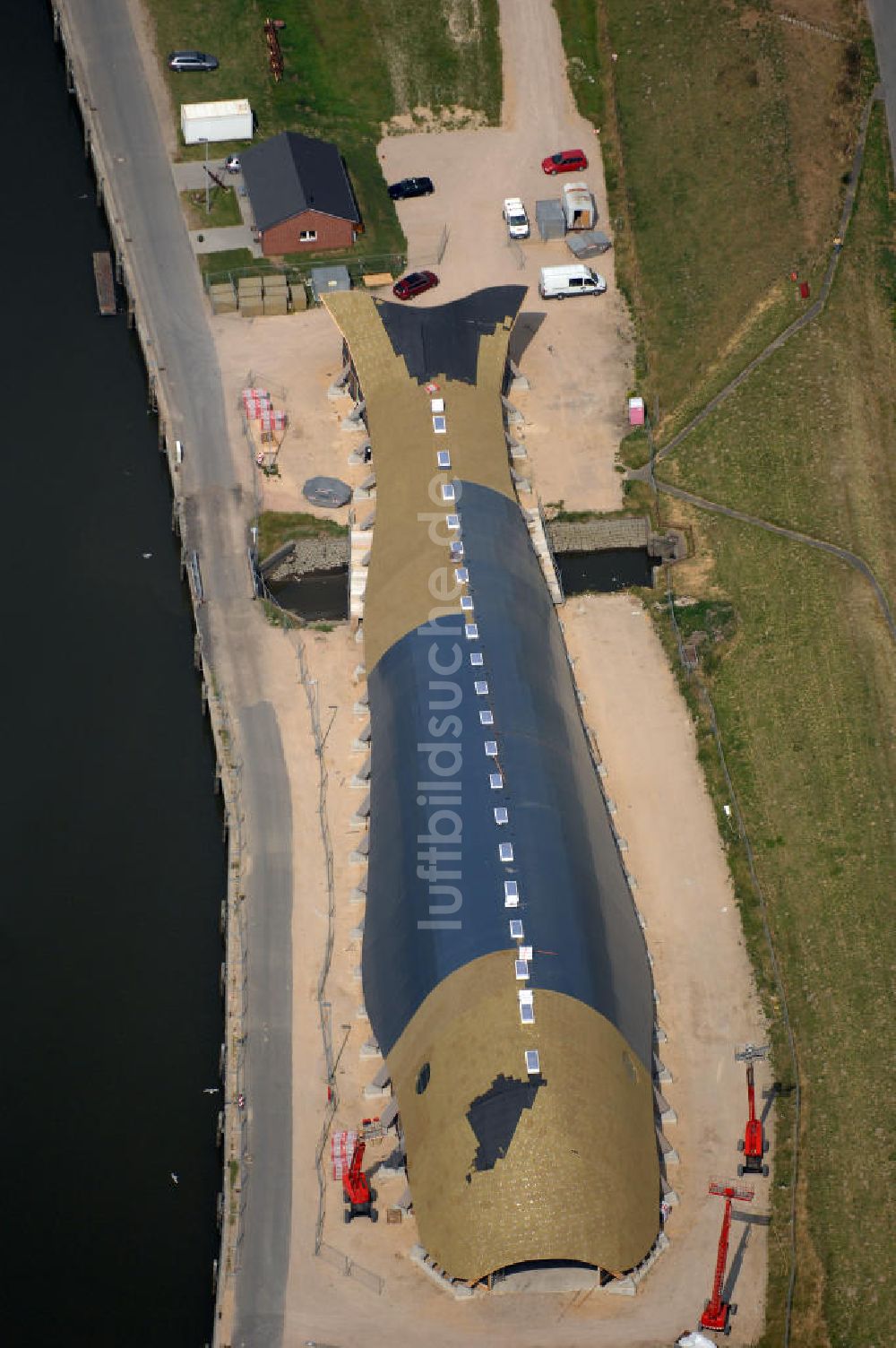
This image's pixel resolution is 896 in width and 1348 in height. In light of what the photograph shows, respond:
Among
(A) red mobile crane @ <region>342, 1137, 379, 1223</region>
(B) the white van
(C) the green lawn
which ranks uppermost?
(C) the green lawn

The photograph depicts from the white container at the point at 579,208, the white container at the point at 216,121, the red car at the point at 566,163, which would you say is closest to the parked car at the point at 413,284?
the white container at the point at 579,208

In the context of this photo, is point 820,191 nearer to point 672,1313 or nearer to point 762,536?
point 762,536

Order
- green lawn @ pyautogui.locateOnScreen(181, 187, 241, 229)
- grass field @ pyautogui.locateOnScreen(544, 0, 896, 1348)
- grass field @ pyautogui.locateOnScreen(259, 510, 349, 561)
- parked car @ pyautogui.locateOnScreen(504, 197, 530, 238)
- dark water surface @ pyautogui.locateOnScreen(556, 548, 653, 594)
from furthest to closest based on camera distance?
green lawn @ pyautogui.locateOnScreen(181, 187, 241, 229)
parked car @ pyautogui.locateOnScreen(504, 197, 530, 238)
grass field @ pyautogui.locateOnScreen(259, 510, 349, 561)
dark water surface @ pyautogui.locateOnScreen(556, 548, 653, 594)
grass field @ pyautogui.locateOnScreen(544, 0, 896, 1348)

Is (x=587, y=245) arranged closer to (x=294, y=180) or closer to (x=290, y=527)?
(x=294, y=180)

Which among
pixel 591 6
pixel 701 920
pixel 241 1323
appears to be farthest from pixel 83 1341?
pixel 591 6

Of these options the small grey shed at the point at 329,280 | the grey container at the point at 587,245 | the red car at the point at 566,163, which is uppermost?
the red car at the point at 566,163

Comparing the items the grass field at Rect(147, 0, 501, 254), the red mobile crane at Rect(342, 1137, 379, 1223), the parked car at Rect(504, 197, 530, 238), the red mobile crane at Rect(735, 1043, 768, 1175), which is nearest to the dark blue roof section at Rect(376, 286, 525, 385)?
the parked car at Rect(504, 197, 530, 238)

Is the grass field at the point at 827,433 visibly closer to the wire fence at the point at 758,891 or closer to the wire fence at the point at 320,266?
the wire fence at the point at 758,891

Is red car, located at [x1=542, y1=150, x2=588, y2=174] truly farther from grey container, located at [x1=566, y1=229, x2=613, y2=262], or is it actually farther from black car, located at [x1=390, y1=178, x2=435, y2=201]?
black car, located at [x1=390, y1=178, x2=435, y2=201]
